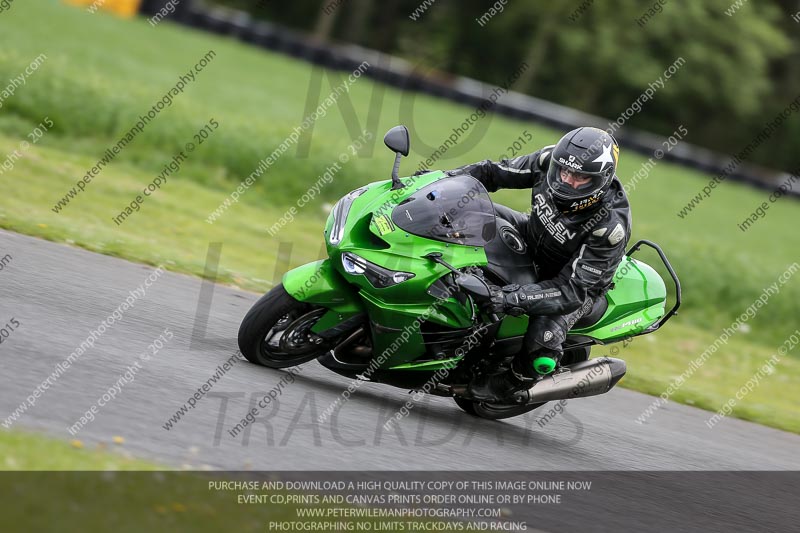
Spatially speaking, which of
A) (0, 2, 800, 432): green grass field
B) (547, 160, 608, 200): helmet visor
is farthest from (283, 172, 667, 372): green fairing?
(0, 2, 800, 432): green grass field

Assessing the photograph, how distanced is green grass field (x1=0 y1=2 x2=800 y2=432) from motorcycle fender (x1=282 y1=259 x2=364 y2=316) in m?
3.55

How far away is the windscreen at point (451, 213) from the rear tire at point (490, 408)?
145 cm

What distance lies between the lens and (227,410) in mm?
5887

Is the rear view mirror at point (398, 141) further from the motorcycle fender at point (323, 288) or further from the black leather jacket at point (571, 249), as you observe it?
the black leather jacket at point (571, 249)

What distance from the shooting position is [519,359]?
7.00m

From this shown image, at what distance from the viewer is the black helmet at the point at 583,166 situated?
6.43 meters

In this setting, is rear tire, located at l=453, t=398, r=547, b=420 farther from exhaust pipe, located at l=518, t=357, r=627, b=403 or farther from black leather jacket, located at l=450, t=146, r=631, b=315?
black leather jacket, located at l=450, t=146, r=631, b=315

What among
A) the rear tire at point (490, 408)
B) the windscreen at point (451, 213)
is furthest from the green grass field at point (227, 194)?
the windscreen at point (451, 213)

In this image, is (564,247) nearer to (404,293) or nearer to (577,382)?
(577,382)

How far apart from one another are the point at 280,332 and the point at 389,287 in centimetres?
81

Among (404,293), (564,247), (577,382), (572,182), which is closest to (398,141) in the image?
(404,293)

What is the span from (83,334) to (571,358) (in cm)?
338

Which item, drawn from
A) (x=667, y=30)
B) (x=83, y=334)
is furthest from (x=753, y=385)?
(x=667, y=30)

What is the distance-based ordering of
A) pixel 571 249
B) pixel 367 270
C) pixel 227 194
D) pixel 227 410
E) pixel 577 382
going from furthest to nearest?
pixel 227 194
pixel 577 382
pixel 571 249
pixel 367 270
pixel 227 410
